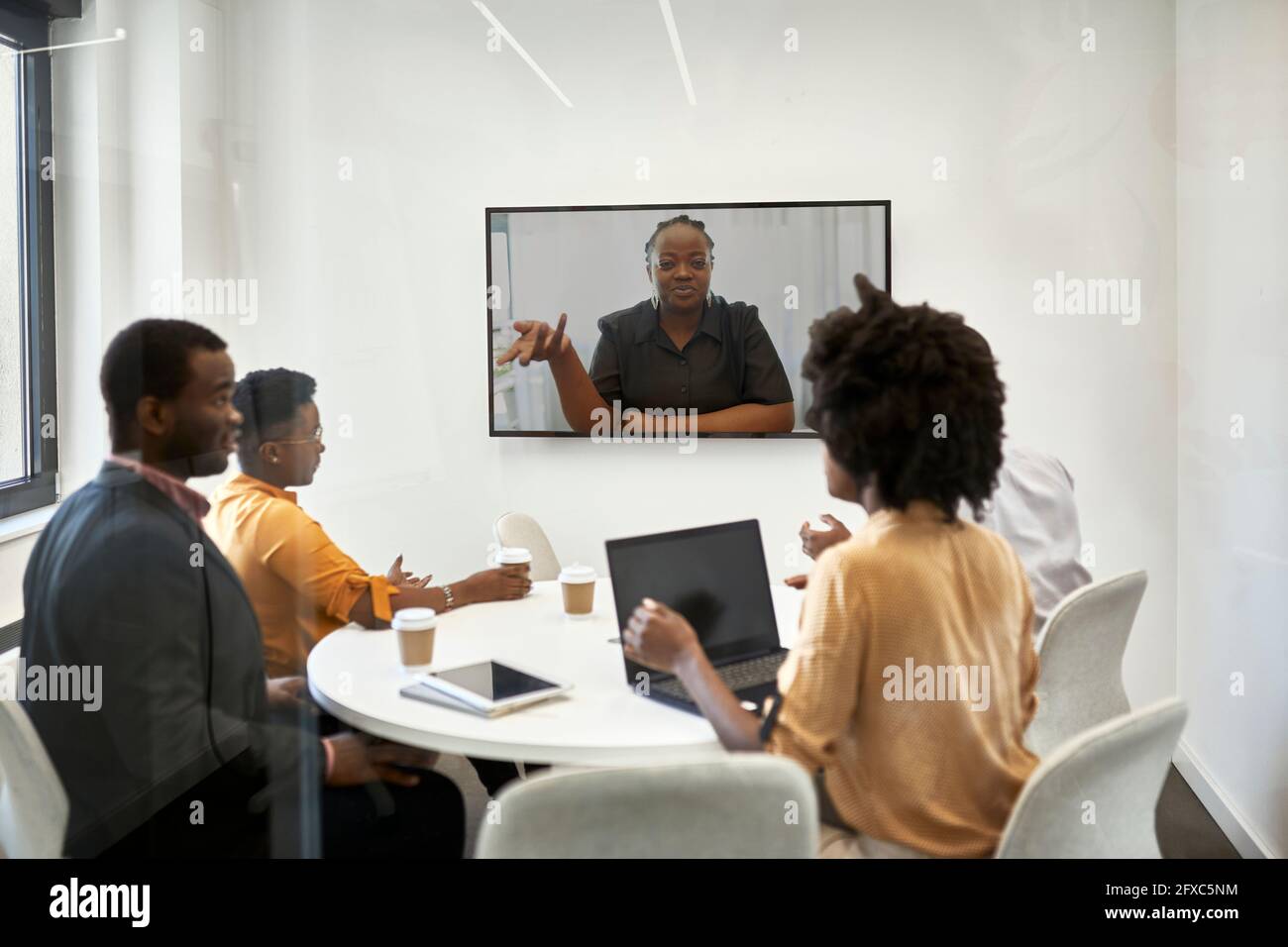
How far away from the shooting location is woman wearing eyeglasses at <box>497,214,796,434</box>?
183 cm

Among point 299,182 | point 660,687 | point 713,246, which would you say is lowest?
point 660,687

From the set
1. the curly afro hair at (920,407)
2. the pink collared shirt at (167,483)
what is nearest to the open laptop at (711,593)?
the curly afro hair at (920,407)

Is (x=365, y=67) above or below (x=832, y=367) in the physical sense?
above

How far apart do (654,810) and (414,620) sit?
29.9 inches

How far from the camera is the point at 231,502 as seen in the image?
1.78 meters

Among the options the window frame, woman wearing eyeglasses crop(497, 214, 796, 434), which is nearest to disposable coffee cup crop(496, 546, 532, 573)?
woman wearing eyeglasses crop(497, 214, 796, 434)

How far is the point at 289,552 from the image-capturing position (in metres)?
1.86

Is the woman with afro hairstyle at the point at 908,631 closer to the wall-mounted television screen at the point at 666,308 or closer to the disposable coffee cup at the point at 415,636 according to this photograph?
the wall-mounted television screen at the point at 666,308

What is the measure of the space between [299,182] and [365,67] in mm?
262

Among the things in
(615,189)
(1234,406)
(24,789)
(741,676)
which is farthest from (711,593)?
(24,789)

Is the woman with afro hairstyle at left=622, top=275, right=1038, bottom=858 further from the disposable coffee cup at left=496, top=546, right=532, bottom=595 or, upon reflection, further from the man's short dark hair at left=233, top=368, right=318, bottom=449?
the man's short dark hair at left=233, top=368, right=318, bottom=449

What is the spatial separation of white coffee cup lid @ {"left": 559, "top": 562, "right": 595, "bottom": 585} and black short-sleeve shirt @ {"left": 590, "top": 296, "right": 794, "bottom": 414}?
0.35 metres
